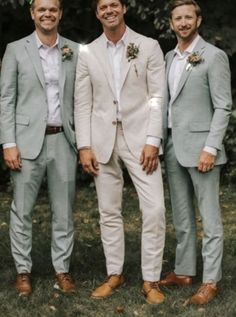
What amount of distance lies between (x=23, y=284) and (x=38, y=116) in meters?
1.25

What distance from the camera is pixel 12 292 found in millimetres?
5848

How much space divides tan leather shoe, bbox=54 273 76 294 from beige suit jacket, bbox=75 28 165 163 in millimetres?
953

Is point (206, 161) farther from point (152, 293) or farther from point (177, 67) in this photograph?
point (152, 293)

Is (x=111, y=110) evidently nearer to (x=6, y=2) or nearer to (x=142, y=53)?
(x=142, y=53)

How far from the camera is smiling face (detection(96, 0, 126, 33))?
5.44m

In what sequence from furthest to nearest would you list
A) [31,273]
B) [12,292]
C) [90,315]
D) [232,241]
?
[232,241] → [31,273] → [12,292] → [90,315]

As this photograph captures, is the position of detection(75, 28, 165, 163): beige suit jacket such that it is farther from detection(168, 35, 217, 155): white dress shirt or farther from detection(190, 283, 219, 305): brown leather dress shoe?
detection(190, 283, 219, 305): brown leather dress shoe

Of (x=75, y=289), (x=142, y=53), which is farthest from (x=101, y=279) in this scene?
(x=142, y=53)

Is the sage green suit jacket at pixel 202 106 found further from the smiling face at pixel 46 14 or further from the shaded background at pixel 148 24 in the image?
the shaded background at pixel 148 24

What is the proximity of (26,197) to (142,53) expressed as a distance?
4.31ft

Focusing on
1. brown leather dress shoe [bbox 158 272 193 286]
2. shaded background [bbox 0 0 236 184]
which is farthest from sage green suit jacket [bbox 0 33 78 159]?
shaded background [bbox 0 0 236 184]

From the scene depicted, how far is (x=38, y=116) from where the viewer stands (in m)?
5.60

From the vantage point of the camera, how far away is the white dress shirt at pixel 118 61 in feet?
18.2

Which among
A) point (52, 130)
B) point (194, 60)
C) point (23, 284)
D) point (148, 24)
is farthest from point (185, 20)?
point (148, 24)
